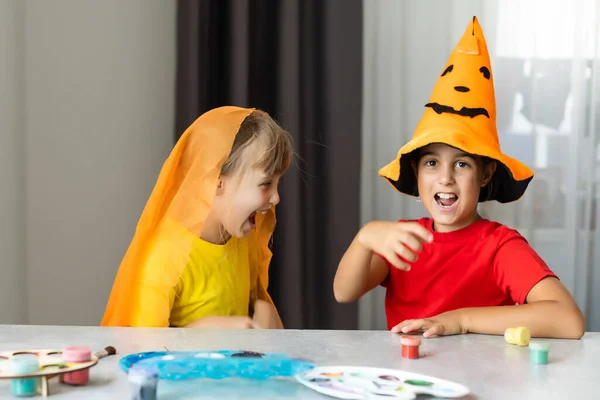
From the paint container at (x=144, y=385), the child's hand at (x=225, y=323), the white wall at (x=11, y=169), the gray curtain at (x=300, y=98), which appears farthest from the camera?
the gray curtain at (x=300, y=98)

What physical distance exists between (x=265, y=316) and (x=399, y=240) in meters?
0.60

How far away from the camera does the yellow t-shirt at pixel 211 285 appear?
147cm

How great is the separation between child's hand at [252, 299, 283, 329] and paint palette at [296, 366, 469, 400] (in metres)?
0.76

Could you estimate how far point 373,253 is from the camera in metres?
1.44

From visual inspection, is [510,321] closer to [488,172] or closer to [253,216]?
[488,172]

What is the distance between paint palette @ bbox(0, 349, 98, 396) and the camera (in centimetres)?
68

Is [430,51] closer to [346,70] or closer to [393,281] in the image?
[346,70]

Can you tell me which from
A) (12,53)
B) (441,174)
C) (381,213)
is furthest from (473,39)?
(12,53)

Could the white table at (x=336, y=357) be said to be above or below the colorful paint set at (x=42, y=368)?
below

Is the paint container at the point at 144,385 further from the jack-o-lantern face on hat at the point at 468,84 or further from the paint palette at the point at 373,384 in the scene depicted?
the jack-o-lantern face on hat at the point at 468,84

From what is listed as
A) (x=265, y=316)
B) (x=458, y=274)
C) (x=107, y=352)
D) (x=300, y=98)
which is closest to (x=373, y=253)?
(x=458, y=274)

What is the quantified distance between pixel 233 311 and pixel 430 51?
1378 mm

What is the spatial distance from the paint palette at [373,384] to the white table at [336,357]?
0.02 metres

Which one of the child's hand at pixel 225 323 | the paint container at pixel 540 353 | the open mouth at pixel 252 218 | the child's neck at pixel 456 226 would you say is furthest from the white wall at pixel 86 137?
the paint container at pixel 540 353
